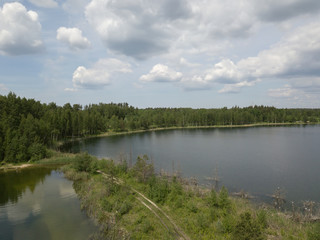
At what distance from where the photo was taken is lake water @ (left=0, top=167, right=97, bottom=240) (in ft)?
55.7

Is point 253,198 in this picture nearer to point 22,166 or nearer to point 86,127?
point 22,166

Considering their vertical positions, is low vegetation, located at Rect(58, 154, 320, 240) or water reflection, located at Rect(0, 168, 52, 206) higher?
low vegetation, located at Rect(58, 154, 320, 240)

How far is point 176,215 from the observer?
17.3m

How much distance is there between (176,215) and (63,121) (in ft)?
214

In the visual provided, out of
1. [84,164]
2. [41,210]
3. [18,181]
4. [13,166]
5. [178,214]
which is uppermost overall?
[84,164]

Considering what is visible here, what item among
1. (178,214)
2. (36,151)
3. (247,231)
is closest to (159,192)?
(178,214)

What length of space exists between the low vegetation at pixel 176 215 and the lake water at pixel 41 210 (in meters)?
1.47

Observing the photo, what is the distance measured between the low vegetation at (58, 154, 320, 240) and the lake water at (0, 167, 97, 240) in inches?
57.8

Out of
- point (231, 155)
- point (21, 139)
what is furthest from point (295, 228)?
point (21, 139)

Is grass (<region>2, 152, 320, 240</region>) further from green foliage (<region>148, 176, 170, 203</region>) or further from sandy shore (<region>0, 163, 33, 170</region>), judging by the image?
sandy shore (<region>0, 163, 33, 170</region>)

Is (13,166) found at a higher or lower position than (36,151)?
lower

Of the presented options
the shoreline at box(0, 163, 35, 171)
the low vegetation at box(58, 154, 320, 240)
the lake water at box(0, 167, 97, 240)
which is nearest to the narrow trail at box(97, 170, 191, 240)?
the low vegetation at box(58, 154, 320, 240)

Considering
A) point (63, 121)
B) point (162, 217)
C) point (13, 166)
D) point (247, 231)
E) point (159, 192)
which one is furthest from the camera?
point (63, 121)

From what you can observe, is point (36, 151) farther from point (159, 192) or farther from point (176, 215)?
point (176, 215)
